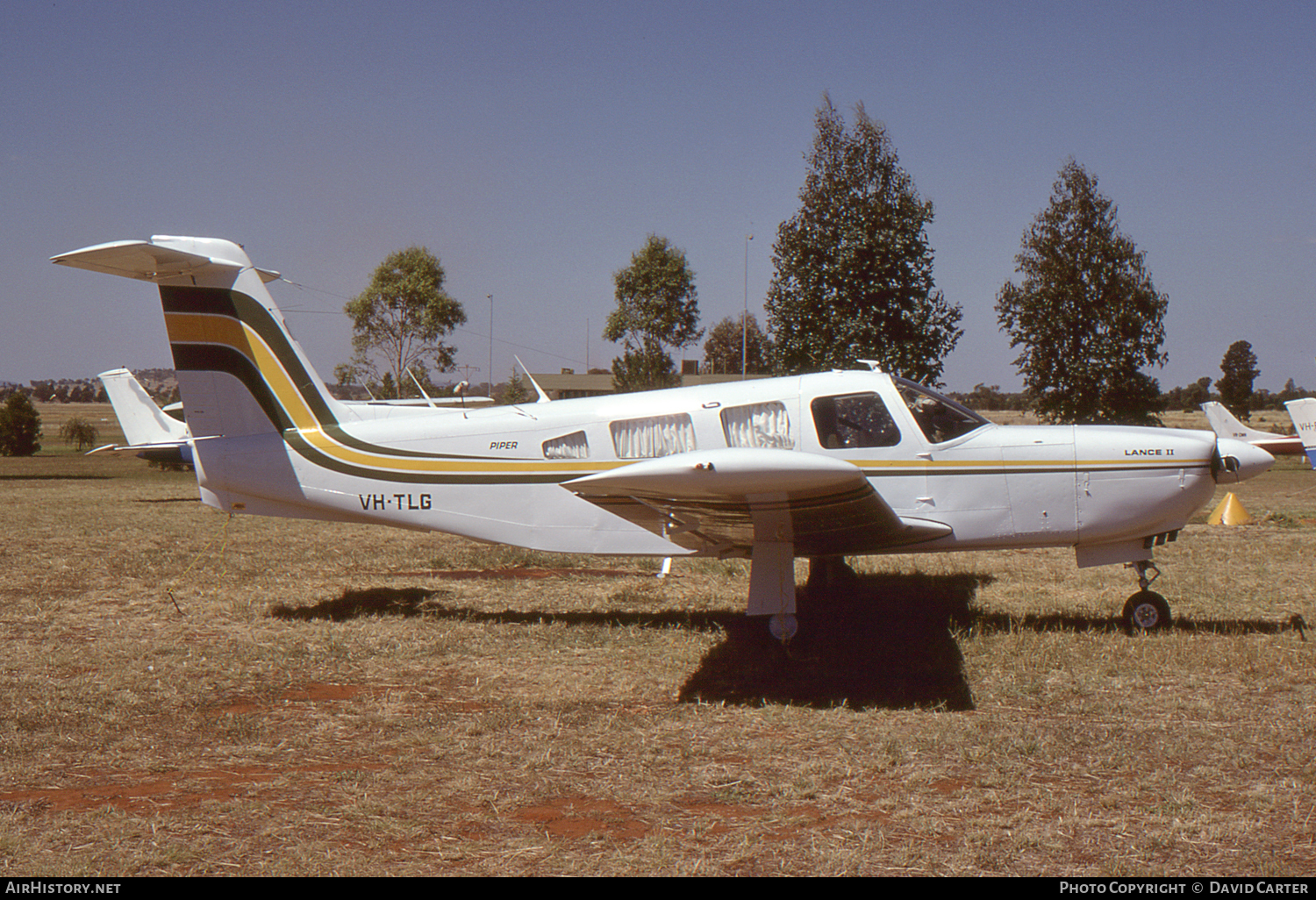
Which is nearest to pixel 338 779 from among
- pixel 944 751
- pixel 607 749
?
pixel 607 749

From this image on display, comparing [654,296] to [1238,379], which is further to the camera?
[1238,379]

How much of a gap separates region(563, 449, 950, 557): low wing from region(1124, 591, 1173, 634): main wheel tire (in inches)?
70.2

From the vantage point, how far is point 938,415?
7.61 meters

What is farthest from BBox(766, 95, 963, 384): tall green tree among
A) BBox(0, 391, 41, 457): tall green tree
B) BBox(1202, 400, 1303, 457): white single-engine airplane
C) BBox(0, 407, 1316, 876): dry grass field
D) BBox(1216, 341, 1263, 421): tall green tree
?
BBox(1216, 341, 1263, 421): tall green tree

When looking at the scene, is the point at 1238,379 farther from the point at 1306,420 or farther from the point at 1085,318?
the point at 1306,420

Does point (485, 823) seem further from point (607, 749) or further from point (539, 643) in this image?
point (539, 643)

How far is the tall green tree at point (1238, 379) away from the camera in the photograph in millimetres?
64750

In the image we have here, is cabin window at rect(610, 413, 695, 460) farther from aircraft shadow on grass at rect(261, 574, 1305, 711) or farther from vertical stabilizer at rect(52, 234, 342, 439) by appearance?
vertical stabilizer at rect(52, 234, 342, 439)

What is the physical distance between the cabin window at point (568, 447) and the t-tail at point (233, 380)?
2.18 metres

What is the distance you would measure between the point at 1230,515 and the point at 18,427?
4503 cm

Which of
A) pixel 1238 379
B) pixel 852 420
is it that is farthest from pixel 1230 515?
pixel 1238 379

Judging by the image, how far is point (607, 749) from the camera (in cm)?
516

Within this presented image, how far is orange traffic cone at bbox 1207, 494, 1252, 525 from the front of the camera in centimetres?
1505
